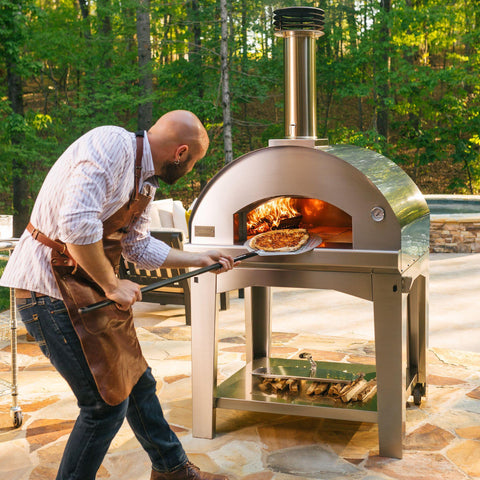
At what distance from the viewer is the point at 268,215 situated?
3.34m

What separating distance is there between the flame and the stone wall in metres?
6.27

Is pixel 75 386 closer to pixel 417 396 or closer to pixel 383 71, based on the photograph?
pixel 417 396

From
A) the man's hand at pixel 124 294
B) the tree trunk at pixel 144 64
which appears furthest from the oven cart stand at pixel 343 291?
the tree trunk at pixel 144 64

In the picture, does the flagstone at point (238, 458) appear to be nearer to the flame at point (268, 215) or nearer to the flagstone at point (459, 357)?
the flame at point (268, 215)

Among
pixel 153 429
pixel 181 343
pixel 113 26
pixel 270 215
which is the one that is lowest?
pixel 181 343

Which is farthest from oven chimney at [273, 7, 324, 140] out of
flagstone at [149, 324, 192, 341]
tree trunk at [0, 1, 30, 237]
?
tree trunk at [0, 1, 30, 237]

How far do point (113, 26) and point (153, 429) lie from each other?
611 inches

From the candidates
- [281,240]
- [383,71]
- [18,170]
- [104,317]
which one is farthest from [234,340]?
[383,71]

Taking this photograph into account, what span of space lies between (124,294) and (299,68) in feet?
6.25

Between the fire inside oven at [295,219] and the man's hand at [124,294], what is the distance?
3.64 ft

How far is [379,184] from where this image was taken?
2.86 metres

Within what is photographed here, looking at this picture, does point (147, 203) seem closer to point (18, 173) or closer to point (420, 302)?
point (420, 302)

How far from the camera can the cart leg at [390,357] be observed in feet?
9.30

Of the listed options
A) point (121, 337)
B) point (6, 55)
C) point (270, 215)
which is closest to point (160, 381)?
point (270, 215)
